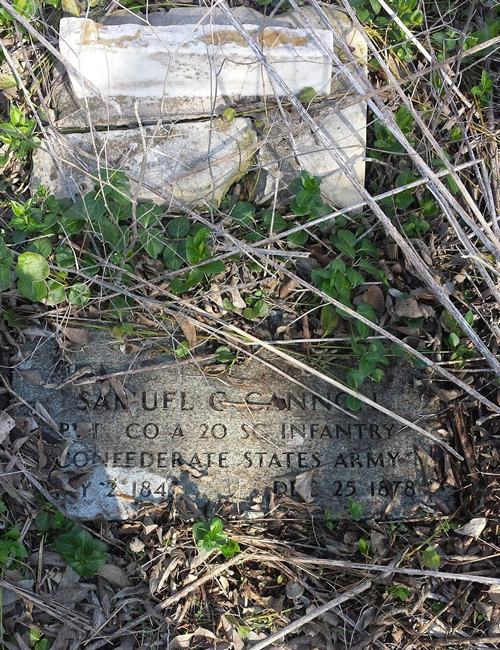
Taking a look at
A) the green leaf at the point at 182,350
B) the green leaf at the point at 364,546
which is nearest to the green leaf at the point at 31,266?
the green leaf at the point at 182,350

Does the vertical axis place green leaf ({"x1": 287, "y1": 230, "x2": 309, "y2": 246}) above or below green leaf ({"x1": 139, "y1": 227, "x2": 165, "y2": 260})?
below

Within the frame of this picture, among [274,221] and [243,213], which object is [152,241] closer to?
[243,213]

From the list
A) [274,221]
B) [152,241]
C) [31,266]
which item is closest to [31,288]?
[31,266]

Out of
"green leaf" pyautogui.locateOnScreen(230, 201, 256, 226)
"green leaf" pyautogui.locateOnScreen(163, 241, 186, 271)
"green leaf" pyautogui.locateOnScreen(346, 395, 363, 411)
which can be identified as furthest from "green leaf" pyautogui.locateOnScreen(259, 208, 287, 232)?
"green leaf" pyautogui.locateOnScreen(346, 395, 363, 411)

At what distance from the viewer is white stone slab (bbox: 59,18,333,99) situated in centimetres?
292

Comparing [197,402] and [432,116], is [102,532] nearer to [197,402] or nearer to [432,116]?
[197,402]

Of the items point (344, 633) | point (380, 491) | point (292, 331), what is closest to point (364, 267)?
point (292, 331)

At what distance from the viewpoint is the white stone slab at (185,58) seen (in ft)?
9.58

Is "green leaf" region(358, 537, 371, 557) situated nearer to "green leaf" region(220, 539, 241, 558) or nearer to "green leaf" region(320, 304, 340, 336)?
"green leaf" region(220, 539, 241, 558)

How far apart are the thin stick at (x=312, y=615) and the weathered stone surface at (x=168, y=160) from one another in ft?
5.06

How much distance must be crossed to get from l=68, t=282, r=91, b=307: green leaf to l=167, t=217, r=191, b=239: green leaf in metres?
0.39

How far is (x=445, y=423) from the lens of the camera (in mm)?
2926

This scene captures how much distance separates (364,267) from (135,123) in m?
1.09

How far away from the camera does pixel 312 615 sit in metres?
2.66
